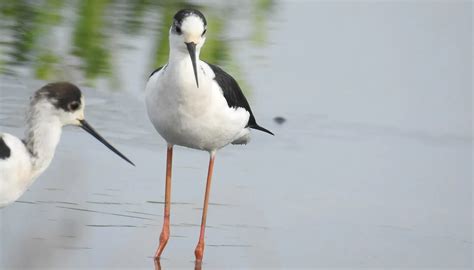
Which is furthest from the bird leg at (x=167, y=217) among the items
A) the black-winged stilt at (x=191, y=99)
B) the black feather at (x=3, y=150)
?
the black feather at (x=3, y=150)

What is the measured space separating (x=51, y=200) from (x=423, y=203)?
190cm

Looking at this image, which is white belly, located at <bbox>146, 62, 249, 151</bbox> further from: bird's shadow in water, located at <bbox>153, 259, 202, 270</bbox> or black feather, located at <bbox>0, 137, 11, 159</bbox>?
black feather, located at <bbox>0, 137, 11, 159</bbox>

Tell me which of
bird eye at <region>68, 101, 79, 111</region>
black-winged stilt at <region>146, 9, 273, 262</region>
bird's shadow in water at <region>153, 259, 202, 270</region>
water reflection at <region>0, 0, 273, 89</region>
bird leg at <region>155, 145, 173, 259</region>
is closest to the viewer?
bird eye at <region>68, 101, 79, 111</region>

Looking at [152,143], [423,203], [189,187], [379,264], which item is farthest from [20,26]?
[379,264]

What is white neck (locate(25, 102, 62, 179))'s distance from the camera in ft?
17.0

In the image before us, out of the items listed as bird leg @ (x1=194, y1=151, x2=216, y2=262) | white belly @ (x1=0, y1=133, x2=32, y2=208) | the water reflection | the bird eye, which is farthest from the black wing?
the water reflection

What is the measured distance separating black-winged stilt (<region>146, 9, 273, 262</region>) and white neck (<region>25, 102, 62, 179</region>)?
74 centimetres

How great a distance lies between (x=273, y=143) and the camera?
7.65 m

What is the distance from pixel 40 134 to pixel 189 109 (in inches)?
34.3

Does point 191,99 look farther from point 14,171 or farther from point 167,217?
point 14,171

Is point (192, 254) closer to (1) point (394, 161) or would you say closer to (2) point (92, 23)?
(1) point (394, 161)

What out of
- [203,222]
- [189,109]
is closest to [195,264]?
[203,222]

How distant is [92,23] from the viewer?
927cm

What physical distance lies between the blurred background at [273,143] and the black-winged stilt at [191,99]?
12.9 inches
